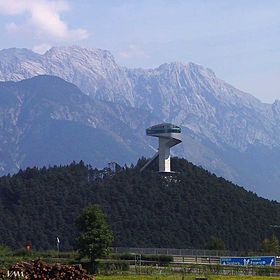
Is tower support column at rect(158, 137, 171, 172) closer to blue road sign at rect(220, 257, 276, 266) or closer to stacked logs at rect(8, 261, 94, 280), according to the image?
blue road sign at rect(220, 257, 276, 266)

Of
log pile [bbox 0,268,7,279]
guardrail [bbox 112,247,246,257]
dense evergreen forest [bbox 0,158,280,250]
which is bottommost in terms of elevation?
log pile [bbox 0,268,7,279]

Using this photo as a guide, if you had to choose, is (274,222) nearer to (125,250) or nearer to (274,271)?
(125,250)

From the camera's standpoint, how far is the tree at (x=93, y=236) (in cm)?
8757

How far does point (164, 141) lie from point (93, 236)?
3665 inches

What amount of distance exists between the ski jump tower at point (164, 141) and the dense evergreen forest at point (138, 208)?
12.5 ft

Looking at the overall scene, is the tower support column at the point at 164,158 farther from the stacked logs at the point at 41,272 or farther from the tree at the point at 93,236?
the stacked logs at the point at 41,272

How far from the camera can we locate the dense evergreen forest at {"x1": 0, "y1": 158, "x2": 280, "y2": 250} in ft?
462

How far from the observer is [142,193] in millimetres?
159250

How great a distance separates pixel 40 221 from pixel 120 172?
3051 cm

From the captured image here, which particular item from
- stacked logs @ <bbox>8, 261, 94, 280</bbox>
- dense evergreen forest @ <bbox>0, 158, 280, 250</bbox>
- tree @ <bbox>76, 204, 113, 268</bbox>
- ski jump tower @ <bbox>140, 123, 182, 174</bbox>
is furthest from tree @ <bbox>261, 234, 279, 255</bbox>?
stacked logs @ <bbox>8, 261, 94, 280</bbox>

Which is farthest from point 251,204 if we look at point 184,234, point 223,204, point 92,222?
point 92,222

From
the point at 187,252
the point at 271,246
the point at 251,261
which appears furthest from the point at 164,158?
the point at 251,261

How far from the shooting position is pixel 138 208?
6024 inches

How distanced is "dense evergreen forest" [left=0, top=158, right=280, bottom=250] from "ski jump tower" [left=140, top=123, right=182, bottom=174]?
3.82 meters
